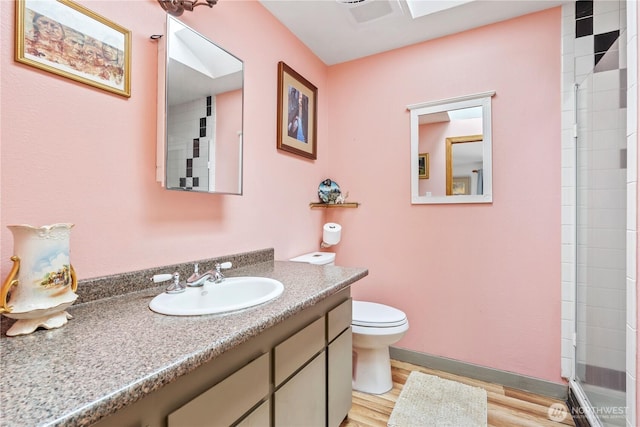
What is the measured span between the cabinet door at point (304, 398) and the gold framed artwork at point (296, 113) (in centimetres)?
135

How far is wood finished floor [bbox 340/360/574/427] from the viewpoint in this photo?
1559 mm

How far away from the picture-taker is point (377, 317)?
5.92 ft

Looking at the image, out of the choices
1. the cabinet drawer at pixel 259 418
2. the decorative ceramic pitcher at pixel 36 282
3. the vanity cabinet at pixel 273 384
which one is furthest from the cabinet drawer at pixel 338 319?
the decorative ceramic pitcher at pixel 36 282

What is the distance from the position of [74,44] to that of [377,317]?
1.89 m

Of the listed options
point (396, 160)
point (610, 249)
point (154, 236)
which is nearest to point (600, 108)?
point (610, 249)

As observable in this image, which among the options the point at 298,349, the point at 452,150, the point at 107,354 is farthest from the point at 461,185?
the point at 107,354

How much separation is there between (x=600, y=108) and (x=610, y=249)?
28.7 inches

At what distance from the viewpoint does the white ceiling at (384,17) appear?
176 centimetres

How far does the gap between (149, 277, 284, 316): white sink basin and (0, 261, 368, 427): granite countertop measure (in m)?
0.06

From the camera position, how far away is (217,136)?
1421mm

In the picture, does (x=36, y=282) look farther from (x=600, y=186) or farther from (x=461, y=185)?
(x=600, y=186)

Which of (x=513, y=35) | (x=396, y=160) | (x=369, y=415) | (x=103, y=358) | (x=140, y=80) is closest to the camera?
(x=103, y=358)

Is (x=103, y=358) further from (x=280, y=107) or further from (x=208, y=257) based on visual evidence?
(x=280, y=107)

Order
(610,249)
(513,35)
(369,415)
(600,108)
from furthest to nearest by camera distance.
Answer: (513,35) → (369,415) → (600,108) → (610,249)
